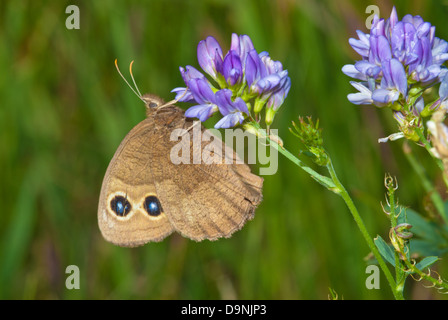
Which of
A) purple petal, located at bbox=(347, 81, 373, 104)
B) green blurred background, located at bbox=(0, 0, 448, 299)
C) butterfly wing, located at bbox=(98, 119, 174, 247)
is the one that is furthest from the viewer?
green blurred background, located at bbox=(0, 0, 448, 299)

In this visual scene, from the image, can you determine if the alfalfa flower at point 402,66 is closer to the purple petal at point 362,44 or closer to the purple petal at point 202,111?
the purple petal at point 362,44

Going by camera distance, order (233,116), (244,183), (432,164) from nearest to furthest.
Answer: (233,116) < (244,183) < (432,164)

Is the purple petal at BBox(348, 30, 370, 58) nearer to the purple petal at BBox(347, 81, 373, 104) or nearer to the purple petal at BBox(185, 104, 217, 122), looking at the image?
the purple petal at BBox(347, 81, 373, 104)

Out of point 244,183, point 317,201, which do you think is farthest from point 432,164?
point 244,183

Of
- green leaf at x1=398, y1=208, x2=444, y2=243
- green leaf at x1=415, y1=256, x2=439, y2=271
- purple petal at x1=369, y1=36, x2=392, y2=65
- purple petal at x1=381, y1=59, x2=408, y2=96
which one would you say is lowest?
green leaf at x1=415, y1=256, x2=439, y2=271

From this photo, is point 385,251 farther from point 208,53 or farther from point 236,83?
point 208,53

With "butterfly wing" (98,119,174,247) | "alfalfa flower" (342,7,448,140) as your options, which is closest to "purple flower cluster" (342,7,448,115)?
"alfalfa flower" (342,7,448,140)

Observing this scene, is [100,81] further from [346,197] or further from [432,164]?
[346,197]

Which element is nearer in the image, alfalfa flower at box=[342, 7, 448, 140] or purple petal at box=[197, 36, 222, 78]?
alfalfa flower at box=[342, 7, 448, 140]
